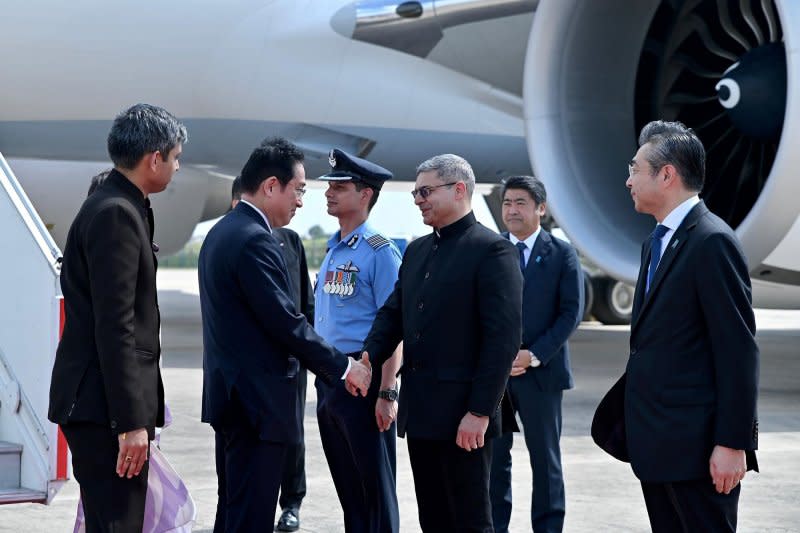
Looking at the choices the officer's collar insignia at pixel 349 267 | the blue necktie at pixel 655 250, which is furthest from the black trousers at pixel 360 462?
the blue necktie at pixel 655 250

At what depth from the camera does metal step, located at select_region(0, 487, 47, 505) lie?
3363 millimetres

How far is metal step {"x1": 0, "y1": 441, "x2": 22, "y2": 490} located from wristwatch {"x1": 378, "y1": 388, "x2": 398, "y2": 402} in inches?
40.3

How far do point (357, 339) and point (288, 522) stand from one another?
87cm

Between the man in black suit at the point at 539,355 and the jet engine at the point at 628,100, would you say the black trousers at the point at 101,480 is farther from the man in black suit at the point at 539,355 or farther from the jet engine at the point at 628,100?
the jet engine at the point at 628,100

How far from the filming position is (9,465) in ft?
11.5

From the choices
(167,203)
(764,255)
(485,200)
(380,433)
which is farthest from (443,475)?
(485,200)

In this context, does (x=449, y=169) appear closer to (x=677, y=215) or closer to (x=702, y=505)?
(x=677, y=215)

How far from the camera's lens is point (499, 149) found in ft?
33.0

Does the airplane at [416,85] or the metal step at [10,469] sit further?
the airplane at [416,85]

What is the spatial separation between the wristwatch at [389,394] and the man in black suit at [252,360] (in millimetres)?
340

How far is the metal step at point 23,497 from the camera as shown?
3.36m

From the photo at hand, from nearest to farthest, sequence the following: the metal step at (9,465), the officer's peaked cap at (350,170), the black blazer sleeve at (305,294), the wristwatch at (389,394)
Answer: the metal step at (9,465)
the wristwatch at (389,394)
the officer's peaked cap at (350,170)
the black blazer sleeve at (305,294)

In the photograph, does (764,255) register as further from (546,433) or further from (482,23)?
(482,23)

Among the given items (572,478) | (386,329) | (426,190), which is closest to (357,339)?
(386,329)
